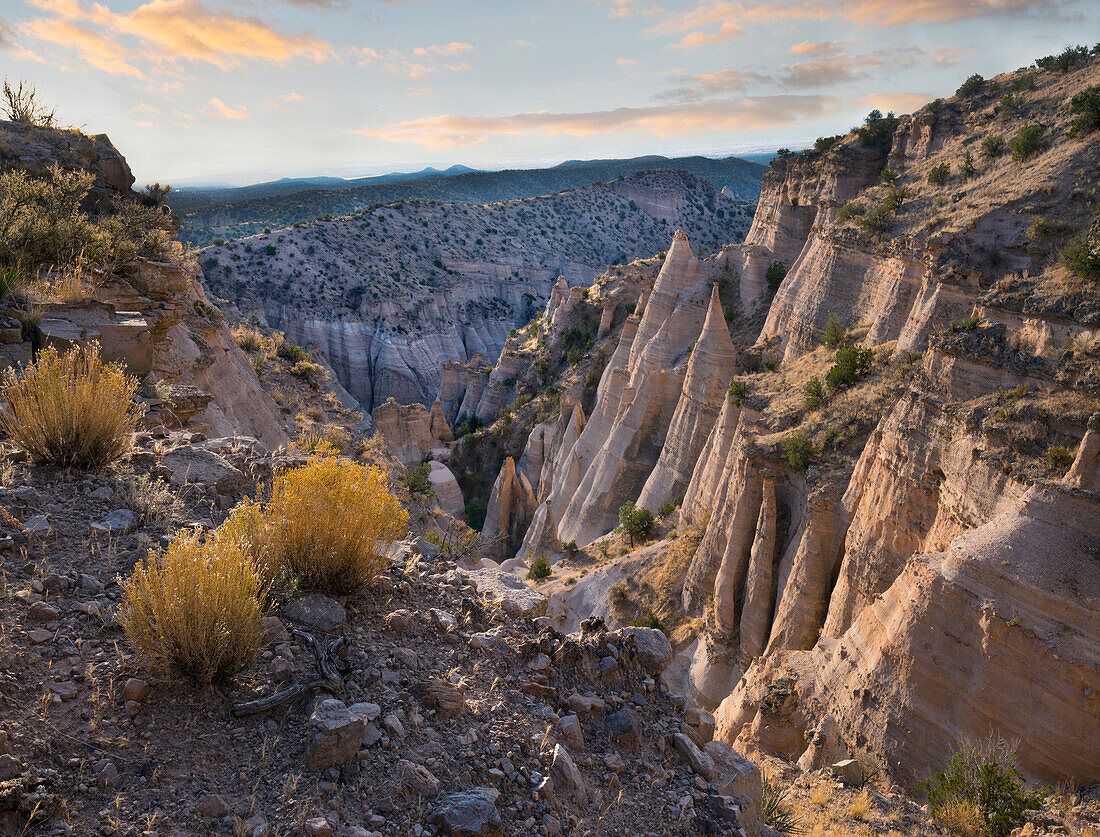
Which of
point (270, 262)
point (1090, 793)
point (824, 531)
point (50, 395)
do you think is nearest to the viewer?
point (50, 395)

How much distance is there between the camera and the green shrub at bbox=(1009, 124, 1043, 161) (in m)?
17.7

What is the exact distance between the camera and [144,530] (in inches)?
209

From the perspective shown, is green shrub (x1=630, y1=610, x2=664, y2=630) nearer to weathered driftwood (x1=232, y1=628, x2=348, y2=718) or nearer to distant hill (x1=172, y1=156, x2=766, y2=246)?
weathered driftwood (x1=232, y1=628, x2=348, y2=718)

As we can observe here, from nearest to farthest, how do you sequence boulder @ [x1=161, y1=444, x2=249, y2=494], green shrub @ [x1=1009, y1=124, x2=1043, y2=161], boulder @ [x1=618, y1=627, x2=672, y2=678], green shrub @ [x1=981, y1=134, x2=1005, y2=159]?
boulder @ [x1=618, y1=627, x2=672, y2=678] → boulder @ [x1=161, y1=444, x2=249, y2=494] → green shrub @ [x1=1009, y1=124, x2=1043, y2=161] → green shrub @ [x1=981, y1=134, x2=1005, y2=159]

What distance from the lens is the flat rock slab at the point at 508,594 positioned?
19.6ft

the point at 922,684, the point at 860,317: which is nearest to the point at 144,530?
the point at 922,684

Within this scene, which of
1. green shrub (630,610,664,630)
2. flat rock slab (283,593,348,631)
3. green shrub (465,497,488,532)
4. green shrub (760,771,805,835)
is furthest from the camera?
green shrub (465,497,488,532)

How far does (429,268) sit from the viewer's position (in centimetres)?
7381

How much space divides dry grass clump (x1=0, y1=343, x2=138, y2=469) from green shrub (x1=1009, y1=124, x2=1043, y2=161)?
2279cm

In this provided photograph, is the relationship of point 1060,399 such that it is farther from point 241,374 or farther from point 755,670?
point 241,374

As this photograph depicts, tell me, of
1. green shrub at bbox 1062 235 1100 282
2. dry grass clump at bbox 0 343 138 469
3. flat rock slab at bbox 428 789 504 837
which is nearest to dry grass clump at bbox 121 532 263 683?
flat rock slab at bbox 428 789 504 837

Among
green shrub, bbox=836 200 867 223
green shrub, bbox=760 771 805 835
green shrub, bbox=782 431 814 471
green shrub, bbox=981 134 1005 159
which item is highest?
green shrub, bbox=981 134 1005 159

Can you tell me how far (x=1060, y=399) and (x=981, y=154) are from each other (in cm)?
1541

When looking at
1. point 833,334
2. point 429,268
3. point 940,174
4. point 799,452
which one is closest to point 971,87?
point 940,174
